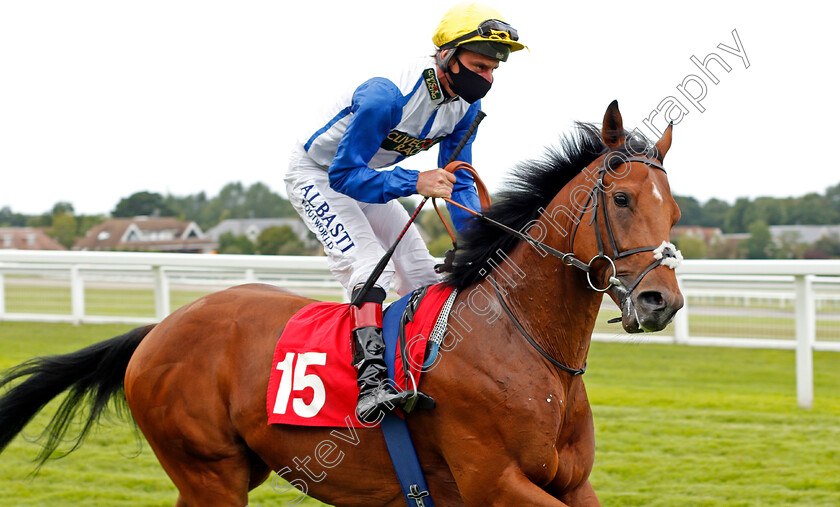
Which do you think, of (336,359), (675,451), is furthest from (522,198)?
(675,451)

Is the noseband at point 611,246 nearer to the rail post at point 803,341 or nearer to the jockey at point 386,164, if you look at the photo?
the jockey at point 386,164

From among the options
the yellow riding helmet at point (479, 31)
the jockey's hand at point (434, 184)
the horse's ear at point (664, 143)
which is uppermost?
the yellow riding helmet at point (479, 31)

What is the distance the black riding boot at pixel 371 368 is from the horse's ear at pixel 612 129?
0.97m

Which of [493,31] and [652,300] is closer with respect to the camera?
[652,300]

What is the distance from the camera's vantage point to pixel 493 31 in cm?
271

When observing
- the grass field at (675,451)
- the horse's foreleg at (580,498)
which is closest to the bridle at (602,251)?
the horse's foreleg at (580,498)

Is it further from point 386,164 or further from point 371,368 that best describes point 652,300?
point 386,164

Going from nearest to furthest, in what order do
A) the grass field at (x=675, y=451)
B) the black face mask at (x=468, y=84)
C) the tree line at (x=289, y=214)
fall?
the black face mask at (x=468, y=84) → the grass field at (x=675, y=451) → the tree line at (x=289, y=214)

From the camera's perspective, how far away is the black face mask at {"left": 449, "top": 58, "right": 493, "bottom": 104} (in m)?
2.80

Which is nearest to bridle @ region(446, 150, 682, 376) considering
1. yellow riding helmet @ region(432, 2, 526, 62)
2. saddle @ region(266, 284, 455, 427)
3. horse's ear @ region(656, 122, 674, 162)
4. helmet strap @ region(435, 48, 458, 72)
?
horse's ear @ region(656, 122, 674, 162)

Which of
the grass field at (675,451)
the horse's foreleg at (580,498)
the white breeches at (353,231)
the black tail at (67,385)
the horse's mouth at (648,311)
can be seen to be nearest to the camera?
the horse's mouth at (648,311)

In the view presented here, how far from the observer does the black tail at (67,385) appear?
138 inches

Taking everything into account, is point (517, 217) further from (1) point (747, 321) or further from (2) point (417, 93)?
(1) point (747, 321)

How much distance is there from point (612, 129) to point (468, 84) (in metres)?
0.59
